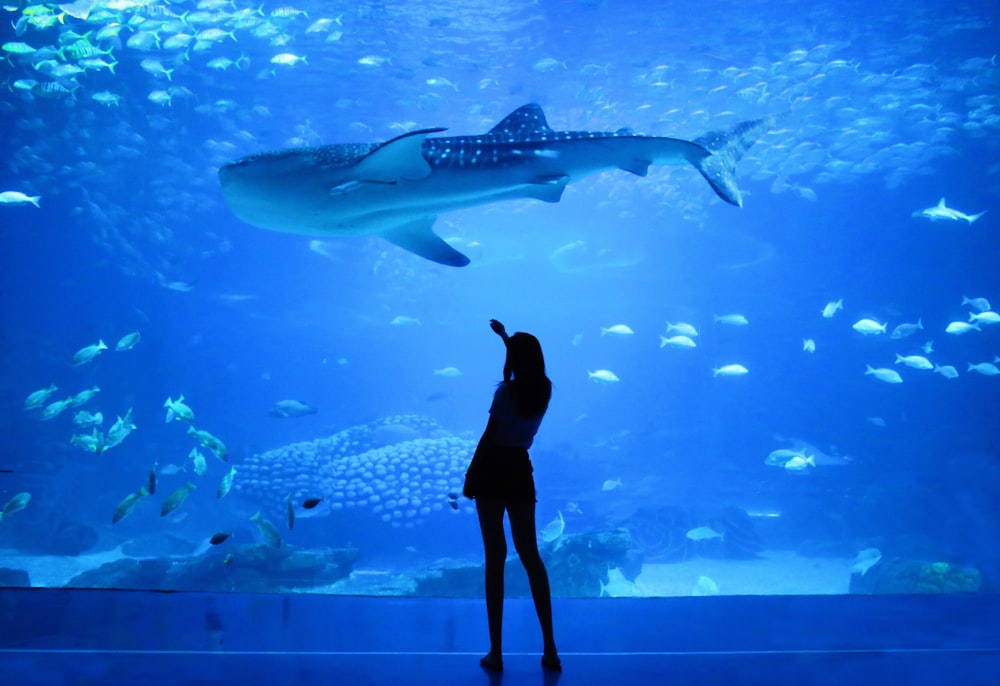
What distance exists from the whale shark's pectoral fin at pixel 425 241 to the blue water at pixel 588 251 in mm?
7473

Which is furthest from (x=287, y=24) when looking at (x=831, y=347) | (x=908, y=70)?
(x=831, y=347)

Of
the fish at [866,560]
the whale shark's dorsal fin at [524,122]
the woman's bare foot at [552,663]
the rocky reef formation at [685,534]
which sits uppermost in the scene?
the whale shark's dorsal fin at [524,122]

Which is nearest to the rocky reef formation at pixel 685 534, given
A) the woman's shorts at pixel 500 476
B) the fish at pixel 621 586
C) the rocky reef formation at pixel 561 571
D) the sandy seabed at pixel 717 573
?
the sandy seabed at pixel 717 573

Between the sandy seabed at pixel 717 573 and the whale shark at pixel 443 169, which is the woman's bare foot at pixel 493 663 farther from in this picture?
the sandy seabed at pixel 717 573

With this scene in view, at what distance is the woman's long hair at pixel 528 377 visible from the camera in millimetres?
2326

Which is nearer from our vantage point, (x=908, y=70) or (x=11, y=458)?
(x=11, y=458)

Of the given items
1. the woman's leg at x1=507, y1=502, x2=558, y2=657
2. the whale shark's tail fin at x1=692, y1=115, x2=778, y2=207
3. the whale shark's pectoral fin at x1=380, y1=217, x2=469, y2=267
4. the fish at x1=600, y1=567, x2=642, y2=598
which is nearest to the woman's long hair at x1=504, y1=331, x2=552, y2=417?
the woman's leg at x1=507, y1=502, x2=558, y2=657

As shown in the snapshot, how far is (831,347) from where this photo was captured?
110ft

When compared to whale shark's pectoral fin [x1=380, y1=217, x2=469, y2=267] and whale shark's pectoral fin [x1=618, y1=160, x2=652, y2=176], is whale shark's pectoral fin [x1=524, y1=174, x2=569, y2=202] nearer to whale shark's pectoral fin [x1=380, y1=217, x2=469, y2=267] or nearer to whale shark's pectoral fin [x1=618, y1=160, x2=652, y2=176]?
whale shark's pectoral fin [x1=618, y1=160, x2=652, y2=176]

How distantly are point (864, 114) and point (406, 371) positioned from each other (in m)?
34.9

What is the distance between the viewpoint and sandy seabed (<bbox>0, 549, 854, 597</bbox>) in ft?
37.7

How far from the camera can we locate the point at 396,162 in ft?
11.5

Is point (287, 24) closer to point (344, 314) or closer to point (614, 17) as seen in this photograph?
point (614, 17)

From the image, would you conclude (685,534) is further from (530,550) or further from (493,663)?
(530,550)
